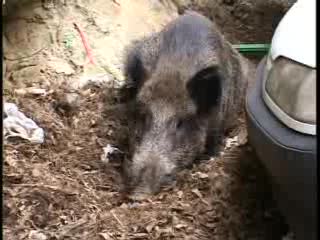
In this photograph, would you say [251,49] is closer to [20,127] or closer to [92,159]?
[92,159]

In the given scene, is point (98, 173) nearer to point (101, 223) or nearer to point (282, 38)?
point (101, 223)

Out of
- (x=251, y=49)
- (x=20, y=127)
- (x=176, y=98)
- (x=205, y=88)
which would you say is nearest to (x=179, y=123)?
(x=176, y=98)

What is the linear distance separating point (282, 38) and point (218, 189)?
105 cm

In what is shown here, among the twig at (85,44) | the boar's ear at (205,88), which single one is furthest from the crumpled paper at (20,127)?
the boar's ear at (205,88)

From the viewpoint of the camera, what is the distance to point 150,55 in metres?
5.07

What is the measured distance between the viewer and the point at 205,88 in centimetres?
494

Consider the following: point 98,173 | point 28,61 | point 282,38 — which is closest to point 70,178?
point 98,173

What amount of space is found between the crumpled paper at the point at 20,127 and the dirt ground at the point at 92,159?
0.18 feet

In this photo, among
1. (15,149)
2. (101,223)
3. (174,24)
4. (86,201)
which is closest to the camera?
(101,223)

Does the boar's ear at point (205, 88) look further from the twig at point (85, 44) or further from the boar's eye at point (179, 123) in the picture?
the twig at point (85, 44)

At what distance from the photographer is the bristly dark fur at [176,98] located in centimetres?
468

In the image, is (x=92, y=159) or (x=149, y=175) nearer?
(x=149, y=175)

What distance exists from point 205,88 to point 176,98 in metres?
0.23

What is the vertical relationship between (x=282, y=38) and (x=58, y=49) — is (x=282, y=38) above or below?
above
